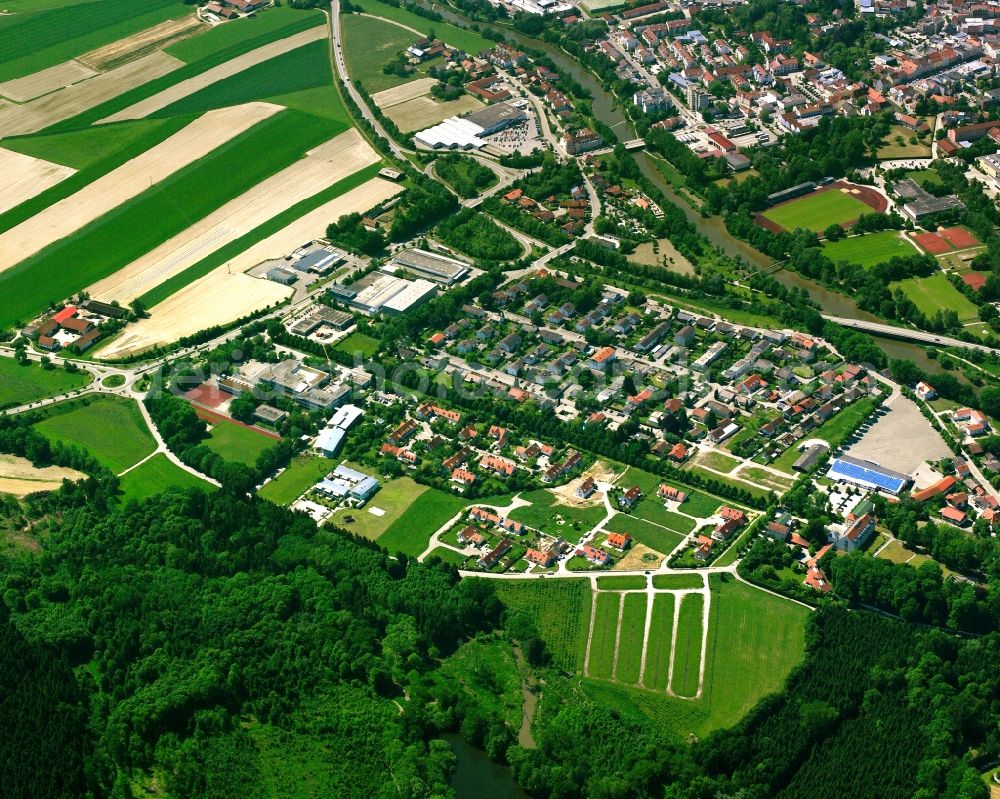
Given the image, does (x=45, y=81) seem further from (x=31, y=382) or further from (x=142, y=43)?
(x=31, y=382)

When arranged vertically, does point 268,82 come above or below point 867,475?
above

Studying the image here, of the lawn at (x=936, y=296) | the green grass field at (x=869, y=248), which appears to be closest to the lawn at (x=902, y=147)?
the green grass field at (x=869, y=248)

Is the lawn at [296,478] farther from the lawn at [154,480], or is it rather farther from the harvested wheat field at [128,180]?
the harvested wheat field at [128,180]

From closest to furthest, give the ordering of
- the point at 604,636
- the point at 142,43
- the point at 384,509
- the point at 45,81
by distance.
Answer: the point at 604,636 → the point at 384,509 → the point at 45,81 → the point at 142,43

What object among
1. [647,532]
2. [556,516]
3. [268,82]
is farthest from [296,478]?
[268,82]

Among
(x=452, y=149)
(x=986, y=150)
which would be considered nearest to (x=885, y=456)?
(x=986, y=150)

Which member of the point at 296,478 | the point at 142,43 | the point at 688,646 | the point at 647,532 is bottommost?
the point at 688,646

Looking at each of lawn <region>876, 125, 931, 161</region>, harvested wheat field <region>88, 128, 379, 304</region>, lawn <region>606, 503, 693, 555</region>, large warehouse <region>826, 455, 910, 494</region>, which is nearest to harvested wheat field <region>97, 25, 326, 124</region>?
harvested wheat field <region>88, 128, 379, 304</region>

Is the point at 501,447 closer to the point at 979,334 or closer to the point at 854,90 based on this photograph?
the point at 979,334
